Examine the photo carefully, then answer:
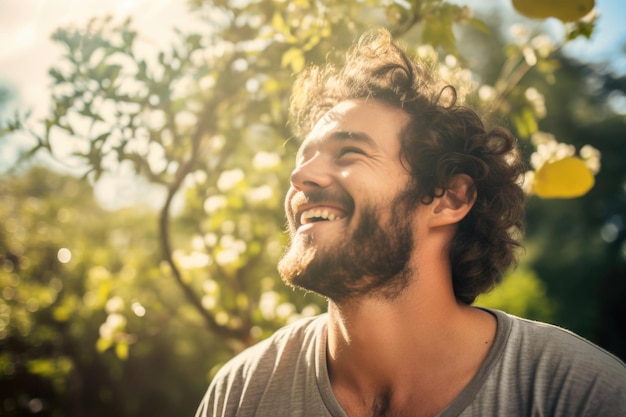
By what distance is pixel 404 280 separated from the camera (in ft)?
5.90

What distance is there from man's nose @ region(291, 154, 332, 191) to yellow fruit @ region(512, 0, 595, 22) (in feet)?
2.42

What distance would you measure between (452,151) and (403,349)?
2.37 feet

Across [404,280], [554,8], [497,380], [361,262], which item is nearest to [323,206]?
[361,262]

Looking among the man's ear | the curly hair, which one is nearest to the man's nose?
the curly hair

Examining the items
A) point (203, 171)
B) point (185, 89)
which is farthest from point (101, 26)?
point (203, 171)

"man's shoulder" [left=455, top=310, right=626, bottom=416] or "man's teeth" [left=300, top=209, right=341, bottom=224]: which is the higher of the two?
"man's teeth" [left=300, top=209, right=341, bottom=224]

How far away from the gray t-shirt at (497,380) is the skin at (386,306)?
58 millimetres

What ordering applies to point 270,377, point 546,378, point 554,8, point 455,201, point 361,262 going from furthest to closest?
1. point 455,201
2. point 270,377
3. point 361,262
4. point 546,378
5. point 554,8

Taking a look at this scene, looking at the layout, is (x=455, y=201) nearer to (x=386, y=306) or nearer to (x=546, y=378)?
(x=386, y=306)

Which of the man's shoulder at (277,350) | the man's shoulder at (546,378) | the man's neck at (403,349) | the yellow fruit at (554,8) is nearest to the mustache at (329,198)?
the man's neck at (403,349)

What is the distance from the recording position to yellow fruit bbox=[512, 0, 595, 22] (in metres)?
1.34

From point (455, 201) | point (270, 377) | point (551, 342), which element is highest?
point (455, 201)

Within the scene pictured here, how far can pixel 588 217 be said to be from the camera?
7535 mm

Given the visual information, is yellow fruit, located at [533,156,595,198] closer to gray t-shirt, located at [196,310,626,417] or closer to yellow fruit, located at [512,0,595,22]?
gray t-shirt, located at [196,310,626,417]
